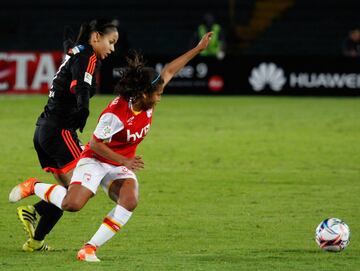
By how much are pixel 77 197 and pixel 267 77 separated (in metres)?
19.4

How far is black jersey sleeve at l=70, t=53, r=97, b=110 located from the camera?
7863 mm

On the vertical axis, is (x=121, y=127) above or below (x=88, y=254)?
above

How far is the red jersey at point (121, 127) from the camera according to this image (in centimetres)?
750

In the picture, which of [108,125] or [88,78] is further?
[88,78]

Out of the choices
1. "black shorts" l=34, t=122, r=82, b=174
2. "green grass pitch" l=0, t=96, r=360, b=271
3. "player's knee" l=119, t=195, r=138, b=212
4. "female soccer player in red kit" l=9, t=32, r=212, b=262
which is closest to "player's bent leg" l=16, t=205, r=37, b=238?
"green grass pitch" l=0, t=96, r=360, b=271

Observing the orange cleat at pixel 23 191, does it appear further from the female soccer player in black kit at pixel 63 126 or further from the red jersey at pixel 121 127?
the red jersey at pixel 121 127

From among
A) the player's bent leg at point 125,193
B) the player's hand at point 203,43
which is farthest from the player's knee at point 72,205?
the player's hand at point 203,43

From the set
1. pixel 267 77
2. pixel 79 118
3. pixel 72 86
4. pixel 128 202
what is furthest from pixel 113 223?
pixel 267 77

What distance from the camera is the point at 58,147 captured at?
27.3 feet

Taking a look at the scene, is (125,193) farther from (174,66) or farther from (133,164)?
(174,66)

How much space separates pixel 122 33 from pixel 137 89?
20.5 meters

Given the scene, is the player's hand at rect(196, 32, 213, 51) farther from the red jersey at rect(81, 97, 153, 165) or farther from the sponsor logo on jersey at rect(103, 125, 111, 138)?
the sponsor logo on jersey at rect(103, 125, 111, 138)

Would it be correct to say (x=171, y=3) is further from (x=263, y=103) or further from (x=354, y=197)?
(x=354, y=197)

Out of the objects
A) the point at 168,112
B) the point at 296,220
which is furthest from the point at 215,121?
the point at 296,220
